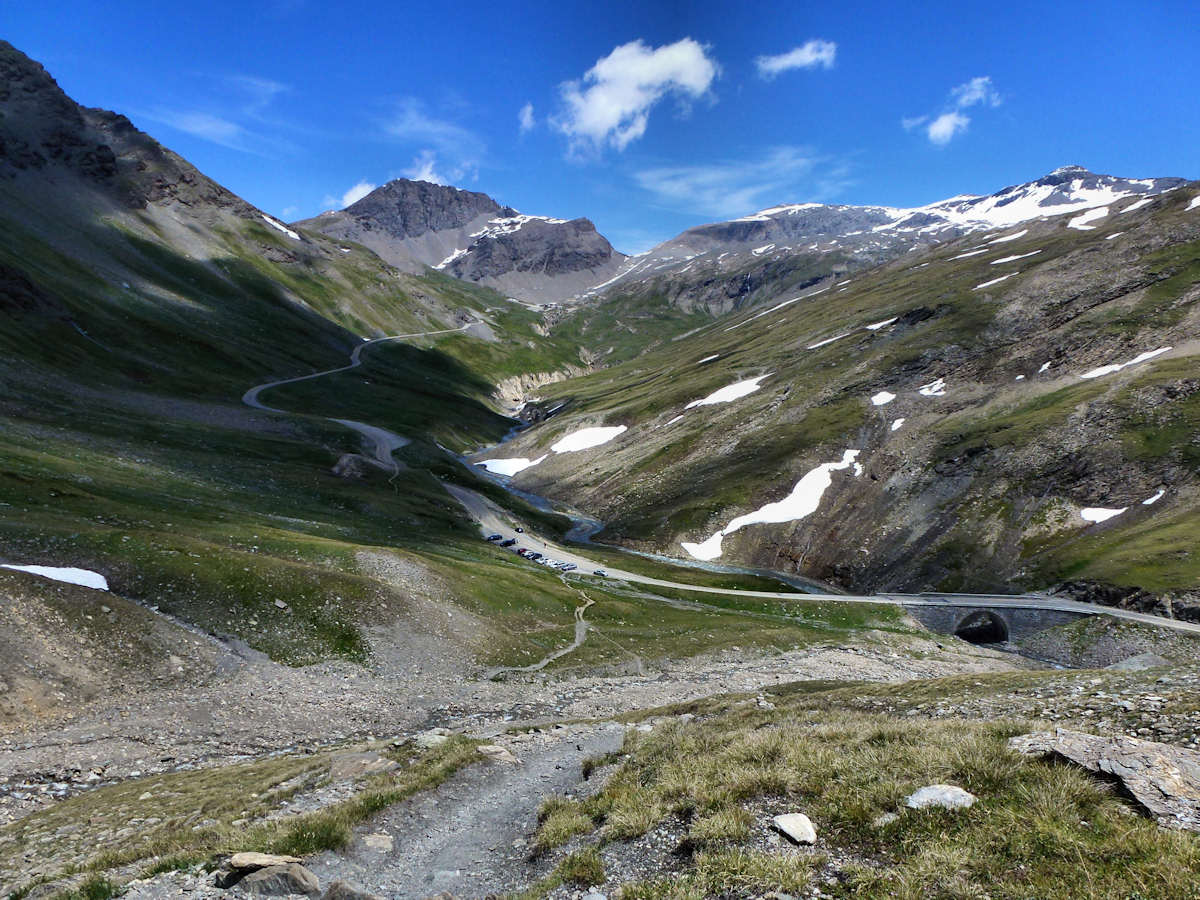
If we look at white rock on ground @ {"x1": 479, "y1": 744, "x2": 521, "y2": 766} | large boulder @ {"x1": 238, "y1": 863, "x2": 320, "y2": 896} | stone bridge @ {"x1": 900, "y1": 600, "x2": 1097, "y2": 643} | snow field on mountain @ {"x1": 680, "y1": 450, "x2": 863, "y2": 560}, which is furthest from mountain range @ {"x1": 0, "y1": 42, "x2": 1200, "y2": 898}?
snow field on mountain @ {"x1": 680, "y1": 450, "x2": 863, "y2": 560}

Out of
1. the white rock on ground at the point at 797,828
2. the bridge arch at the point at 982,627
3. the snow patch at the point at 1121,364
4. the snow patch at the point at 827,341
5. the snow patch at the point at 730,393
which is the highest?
the snow patch at the point at 827,341

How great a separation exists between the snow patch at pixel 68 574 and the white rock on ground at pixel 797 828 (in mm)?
37404

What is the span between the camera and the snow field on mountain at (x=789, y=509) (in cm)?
9394

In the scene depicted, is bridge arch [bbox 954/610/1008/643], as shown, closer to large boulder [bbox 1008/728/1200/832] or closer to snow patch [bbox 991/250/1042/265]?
large boulder [bbox 1008/728/1200/832]

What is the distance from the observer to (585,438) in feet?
488

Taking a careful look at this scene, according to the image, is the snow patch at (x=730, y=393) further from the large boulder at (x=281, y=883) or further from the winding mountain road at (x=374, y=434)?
the large boulder at (x=281, y=883)

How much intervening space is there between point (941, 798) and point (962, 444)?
3636 inches

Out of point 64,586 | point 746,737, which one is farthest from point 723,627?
point 64,586

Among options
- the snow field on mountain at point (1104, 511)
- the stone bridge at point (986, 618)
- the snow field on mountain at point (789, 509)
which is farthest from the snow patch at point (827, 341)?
the stone bridge at point (986, 618)

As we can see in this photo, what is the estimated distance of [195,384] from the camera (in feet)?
409

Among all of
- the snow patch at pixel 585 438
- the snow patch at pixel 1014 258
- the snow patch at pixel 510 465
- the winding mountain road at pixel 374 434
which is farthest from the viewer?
the snow patch at pixel 1014 258

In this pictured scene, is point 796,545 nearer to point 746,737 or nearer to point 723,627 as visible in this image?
point 723,627

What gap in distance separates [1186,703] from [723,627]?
1839 inches

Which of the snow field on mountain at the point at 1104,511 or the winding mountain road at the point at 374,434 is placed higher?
the snow field on mountain at the point at 1104,511
